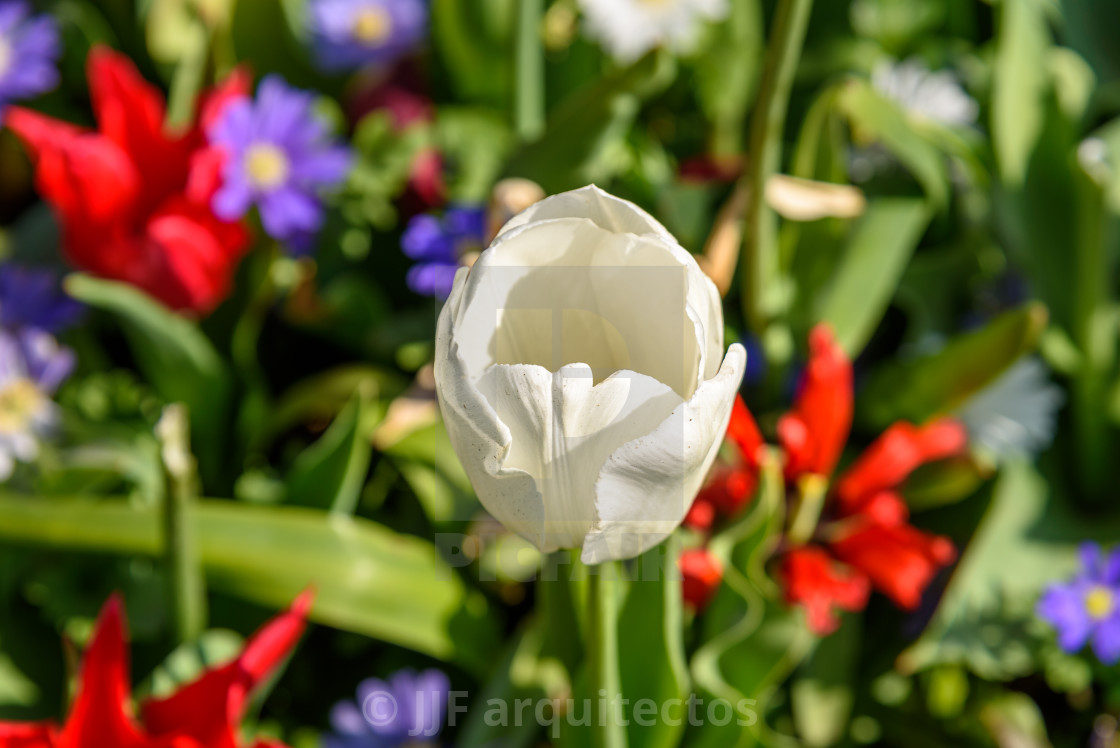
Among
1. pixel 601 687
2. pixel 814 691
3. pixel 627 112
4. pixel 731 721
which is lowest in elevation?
pixel 814 691

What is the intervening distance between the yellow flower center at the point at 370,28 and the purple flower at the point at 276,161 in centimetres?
14

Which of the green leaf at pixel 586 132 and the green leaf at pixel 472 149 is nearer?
the green leaf at pixel 586 132

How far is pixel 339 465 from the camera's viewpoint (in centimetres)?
75

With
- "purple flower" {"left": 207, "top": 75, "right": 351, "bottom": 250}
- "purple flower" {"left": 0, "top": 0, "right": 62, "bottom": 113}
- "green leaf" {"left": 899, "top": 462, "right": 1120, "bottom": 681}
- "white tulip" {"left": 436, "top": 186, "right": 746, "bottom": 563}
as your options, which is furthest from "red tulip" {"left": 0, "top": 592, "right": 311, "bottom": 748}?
"purple flower" {"left": 0, "top": 0, "right": 62, "bottom": 113}

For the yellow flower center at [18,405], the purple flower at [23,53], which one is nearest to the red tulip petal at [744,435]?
the yellow flower center at [18,405]

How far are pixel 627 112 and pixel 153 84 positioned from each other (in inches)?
23.0

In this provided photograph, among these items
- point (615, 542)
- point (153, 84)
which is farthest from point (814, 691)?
point (153, 84)

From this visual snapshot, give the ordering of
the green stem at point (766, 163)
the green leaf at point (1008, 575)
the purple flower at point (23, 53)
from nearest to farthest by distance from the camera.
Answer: the green stem at point (766, 163)
the green leaf at point (1008, 575)
the purple flower at point (23, 53)

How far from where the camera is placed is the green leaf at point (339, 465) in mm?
734

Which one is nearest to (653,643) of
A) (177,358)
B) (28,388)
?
(177,358)

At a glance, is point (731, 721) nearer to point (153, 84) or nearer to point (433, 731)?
point (433, 731)

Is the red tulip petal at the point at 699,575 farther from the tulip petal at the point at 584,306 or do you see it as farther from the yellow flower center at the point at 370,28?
the yellow flower center at the point at 370,28

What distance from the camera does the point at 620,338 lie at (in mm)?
445

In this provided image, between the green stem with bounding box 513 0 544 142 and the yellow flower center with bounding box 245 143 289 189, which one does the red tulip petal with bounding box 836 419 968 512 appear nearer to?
the green stem with bounding box 513 0 544 142
